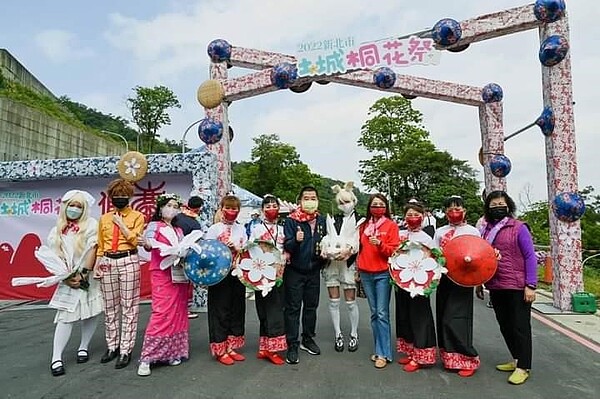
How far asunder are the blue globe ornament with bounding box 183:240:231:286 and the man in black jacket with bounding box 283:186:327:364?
53 cm

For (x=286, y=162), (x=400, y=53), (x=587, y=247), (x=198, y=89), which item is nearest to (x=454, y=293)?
(x=400, y=53)

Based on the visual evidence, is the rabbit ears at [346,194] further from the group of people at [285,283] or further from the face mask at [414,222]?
the face mask at [414,222]

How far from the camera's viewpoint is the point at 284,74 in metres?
6.10

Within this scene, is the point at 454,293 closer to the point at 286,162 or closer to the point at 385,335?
the point at 385,335

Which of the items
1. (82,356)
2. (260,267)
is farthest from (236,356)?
(82,356)

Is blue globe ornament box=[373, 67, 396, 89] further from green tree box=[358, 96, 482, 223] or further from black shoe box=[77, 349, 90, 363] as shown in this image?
green tree box=[358, 96, 482, 223]

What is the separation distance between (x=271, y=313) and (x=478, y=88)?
485cm

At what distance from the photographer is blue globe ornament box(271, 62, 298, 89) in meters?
6.10

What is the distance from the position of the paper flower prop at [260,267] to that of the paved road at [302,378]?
2.17ft

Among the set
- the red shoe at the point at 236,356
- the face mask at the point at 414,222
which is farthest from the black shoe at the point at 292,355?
the face mask at the point at 414,222

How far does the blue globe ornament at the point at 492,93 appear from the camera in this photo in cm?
670

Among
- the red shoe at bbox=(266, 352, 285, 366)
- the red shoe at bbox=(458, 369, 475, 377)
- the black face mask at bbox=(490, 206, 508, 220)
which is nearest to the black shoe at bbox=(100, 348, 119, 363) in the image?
the red shoe at bbox=(266, 352, 285, 366)

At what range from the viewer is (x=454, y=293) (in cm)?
350

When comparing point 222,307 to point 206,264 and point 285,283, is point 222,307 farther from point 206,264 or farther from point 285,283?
point 285,283
